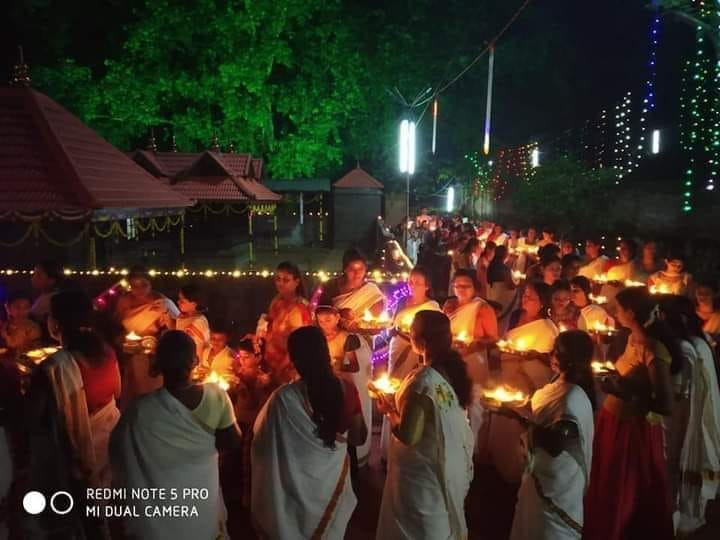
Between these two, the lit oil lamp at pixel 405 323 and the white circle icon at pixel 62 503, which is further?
the lit oil lamp at pixel 405 323

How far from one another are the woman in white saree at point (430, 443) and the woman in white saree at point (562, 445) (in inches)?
16.9

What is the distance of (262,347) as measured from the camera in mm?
6012

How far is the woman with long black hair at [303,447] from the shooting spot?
348 centimetres

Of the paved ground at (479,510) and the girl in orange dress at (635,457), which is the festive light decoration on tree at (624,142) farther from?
the girl in orange dress at (635,457)

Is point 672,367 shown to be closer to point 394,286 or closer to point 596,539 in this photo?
point 596,539

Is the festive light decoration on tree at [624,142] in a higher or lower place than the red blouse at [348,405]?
higher

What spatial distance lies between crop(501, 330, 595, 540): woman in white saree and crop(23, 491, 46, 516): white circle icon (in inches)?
124

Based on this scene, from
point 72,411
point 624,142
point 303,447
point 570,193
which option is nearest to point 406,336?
point 303,447

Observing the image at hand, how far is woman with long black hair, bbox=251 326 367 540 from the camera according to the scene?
3.48m

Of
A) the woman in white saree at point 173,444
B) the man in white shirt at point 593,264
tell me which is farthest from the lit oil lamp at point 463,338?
the man in white shirt at point 593,264

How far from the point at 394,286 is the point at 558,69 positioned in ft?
95.4

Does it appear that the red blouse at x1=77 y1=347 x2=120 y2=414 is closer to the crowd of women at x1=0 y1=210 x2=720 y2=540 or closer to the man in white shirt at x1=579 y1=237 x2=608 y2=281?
the crowd of women at x1=0 y1=210 x2=720 y2=540

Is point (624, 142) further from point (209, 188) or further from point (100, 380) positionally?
point (100, 380)

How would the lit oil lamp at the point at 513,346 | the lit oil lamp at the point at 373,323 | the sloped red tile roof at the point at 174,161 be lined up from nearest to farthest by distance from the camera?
the lit oil lamp at the point at 513,346, the lit oil lamp at the point at 373,323, the sloped red tile roof at the point at 174,161
